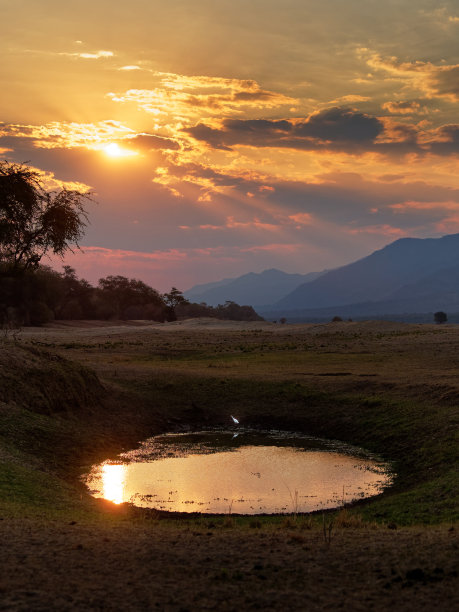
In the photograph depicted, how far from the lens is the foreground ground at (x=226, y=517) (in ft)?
33.1

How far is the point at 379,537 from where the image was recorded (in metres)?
12.9

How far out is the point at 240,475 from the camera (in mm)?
25109

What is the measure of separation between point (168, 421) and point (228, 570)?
2551 cm

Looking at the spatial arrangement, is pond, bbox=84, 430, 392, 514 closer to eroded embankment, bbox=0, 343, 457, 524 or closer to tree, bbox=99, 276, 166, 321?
eroded embankment, bbox=0, 343, 457, 524

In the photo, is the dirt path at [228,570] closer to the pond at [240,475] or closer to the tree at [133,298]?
the pond at [240,475]

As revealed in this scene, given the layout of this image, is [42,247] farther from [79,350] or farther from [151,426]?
[79,350]

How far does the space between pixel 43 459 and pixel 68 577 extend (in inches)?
611

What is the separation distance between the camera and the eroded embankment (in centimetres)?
1969

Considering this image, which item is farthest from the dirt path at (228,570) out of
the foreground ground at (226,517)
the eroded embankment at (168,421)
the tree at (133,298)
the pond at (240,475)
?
the tree at (133,298)

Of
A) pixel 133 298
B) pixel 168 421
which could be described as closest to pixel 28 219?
pixel 168 421

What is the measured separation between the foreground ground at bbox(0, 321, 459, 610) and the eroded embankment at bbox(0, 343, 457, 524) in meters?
0.10

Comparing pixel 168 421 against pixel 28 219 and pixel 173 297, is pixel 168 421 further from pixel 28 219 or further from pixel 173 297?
pixel 173 297

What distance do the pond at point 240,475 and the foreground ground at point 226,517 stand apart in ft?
4.28

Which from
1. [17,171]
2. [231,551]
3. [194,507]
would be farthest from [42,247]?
[231,551]
